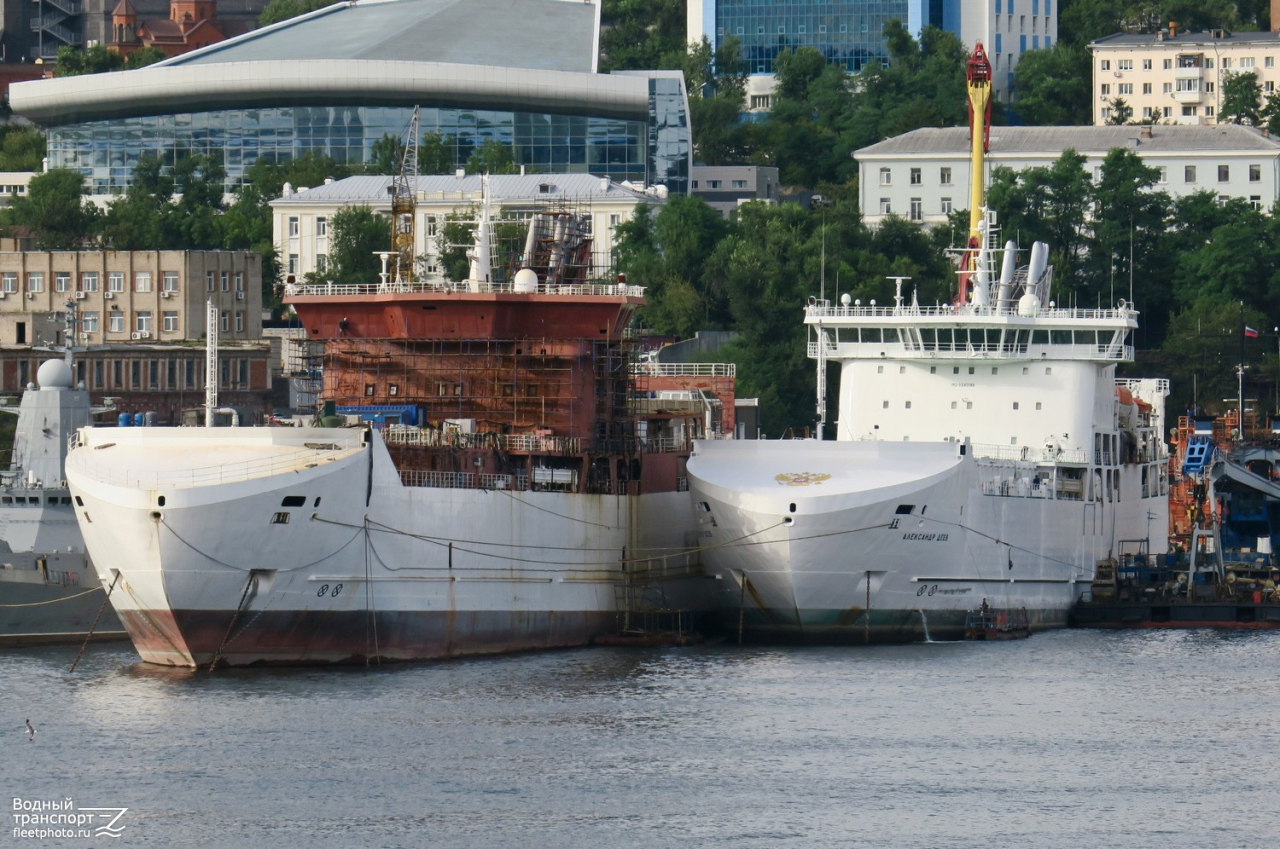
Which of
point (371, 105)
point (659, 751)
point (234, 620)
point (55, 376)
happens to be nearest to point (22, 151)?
point (371, 105)

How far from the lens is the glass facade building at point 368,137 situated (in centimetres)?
16450

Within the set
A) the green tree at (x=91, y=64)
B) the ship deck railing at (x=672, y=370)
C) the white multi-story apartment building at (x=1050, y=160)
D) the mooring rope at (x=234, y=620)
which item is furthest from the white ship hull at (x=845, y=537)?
the green tree at (x=91, y=64)

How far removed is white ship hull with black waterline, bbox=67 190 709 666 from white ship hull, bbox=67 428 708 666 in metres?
0.05

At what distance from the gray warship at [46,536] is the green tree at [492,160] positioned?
250 feet

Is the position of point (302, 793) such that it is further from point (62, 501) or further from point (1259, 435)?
point (1259, 435)

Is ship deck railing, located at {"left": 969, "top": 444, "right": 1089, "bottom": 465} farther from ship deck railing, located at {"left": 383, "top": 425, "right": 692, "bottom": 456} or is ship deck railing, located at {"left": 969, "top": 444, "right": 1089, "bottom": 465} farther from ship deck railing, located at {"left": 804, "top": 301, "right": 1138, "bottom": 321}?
ship deck railing, located at {"left": 383, "top": 425, "right": 692, "bottom": 456}

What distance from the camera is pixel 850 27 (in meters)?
194

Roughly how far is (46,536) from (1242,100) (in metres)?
114

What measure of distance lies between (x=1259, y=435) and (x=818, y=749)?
57261mm

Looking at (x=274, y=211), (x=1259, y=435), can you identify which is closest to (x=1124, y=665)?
(x=1259, y=435)

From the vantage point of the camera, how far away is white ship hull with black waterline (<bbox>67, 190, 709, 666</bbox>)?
64.6 meters

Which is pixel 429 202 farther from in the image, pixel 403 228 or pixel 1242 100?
pixel 403 228

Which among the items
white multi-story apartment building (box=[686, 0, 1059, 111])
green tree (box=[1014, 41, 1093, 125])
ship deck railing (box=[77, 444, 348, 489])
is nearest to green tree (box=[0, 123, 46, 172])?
white multi-story apartment building (box=[686, 0, 1059, 111])

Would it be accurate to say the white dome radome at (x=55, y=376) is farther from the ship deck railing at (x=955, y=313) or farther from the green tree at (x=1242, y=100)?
the green tree at (x=1242, y=100)
